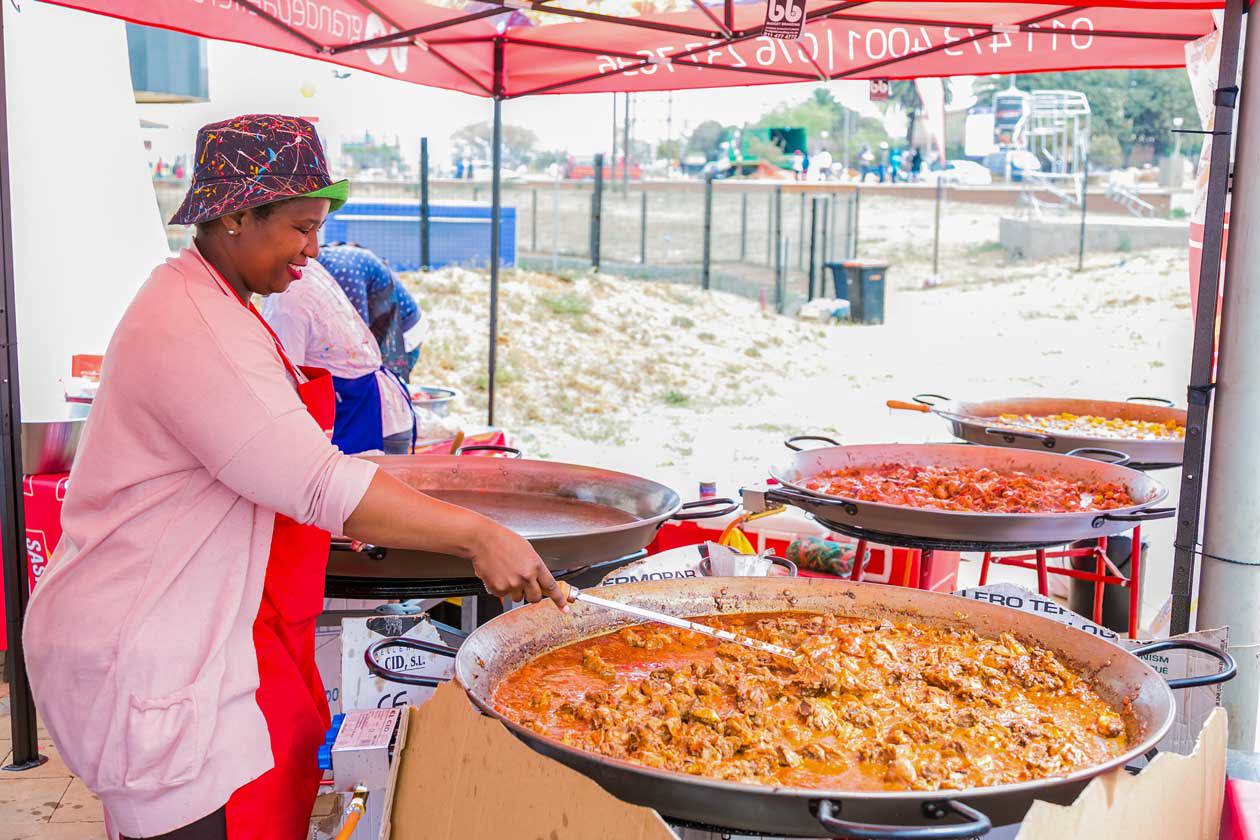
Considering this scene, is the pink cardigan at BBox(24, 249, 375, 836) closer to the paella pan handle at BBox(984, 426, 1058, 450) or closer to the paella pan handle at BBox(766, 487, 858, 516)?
the paella pan handle at BBox(766, 487, 858, 516)

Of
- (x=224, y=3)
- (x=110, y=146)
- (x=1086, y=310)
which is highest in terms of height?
(x=224, y=3)

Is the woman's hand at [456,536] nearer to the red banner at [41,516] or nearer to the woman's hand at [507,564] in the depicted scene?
the woman's hand at [507,564]

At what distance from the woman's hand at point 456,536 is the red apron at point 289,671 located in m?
0.27

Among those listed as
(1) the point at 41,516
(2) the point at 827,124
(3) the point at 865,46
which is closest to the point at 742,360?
(3) the point at 865,46

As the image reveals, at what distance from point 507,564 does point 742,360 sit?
42.3ft

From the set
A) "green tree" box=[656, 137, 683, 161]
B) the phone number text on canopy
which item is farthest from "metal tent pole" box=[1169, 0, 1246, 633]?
"green tree" box=[656, 137, 683, 161]

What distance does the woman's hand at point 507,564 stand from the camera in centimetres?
184

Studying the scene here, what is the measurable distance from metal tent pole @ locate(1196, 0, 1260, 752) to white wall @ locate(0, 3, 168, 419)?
4.78 m

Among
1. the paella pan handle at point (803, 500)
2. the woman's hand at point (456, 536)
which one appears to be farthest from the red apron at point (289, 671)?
the paella pan handle at point (803, 500)

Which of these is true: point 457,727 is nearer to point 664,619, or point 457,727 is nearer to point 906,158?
point 664,619

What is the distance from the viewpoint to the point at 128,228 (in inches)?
229

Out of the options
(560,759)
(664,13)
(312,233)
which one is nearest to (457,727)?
(560,759)

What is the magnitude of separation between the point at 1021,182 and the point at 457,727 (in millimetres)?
32583

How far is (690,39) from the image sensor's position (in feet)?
17.0
